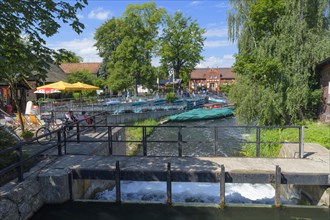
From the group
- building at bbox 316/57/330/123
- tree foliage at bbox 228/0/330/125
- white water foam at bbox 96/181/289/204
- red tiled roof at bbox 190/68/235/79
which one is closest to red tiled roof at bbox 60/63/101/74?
red tiled roof at bbox 190/68/235/79

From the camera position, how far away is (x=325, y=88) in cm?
1653

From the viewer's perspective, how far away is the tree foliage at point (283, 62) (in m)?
16.2

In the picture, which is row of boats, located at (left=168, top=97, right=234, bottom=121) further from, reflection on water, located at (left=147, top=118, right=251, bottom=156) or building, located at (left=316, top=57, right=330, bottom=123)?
building, located at (left=316, top=57, right=330, bottom=123)

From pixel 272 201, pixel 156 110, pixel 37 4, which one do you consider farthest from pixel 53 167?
pixel 156 110

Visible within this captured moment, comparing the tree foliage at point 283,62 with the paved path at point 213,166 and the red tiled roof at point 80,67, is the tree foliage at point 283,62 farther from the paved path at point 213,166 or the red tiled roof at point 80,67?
the red tiled roof at point 80,67

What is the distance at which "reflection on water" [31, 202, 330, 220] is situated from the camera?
6.90 meters

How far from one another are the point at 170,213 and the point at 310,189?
4.05m

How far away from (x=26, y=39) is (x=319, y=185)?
27.0 ft

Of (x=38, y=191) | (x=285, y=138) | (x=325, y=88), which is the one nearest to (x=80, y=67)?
(x=325, y=88)

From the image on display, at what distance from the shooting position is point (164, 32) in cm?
4703

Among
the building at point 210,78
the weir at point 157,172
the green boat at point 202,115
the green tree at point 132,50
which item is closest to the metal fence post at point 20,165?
the weir at point 157,172

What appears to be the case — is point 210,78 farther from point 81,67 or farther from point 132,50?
point 132,50

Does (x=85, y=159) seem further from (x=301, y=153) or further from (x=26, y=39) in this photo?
(x=301, y=153)

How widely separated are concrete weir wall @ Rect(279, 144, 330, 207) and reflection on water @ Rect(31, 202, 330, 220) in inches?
16.1
